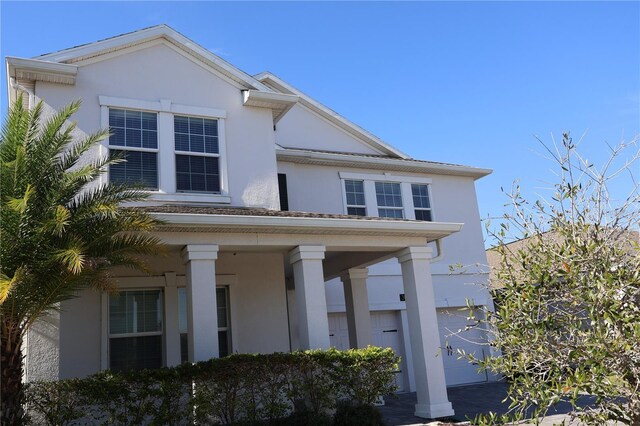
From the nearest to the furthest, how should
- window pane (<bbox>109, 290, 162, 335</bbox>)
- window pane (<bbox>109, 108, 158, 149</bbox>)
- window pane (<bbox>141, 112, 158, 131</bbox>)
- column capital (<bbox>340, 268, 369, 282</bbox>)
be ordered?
window pane (<bbox>109, 290, 162, 335</bbox>) → window pane (<bbox>109, 108, 158, 149</bbox>) → window pane (<bbox>141, 112, 158, 131</bbox>) → column capital (<bbox>340, 268, 369, 282</bbox>)

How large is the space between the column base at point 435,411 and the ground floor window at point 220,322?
157 inches

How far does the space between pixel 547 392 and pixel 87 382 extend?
618cm

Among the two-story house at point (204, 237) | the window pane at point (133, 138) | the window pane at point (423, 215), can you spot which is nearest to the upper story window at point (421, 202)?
the window pane at point (423, 215)

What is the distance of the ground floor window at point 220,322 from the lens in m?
10.9

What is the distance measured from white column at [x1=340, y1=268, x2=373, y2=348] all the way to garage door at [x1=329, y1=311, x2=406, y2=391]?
1.69 metres

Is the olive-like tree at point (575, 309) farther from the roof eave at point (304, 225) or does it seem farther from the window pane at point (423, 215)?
the window pane at point (423, 215)

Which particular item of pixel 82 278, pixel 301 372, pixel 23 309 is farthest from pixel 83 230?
pixel 301 372

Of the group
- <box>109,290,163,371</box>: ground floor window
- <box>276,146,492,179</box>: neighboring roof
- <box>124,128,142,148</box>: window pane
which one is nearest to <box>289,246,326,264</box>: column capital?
<box>109,290,163,371</box>: ground floor window

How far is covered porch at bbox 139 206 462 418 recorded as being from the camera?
9016mm

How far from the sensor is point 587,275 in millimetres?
4484

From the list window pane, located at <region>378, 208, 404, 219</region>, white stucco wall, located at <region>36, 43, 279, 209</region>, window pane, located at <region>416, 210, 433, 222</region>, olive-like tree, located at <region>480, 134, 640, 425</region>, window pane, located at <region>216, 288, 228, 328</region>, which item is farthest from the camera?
window pane, located at <region>416, 210, 433, 222</region>

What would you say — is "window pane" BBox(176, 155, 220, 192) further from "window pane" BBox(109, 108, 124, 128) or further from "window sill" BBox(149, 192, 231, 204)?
"window pane" BBox(109, 108, 124, 128)

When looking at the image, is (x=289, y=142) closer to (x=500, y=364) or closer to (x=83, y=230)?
(x=83, y=230)

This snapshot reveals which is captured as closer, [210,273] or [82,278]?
[82,278]
